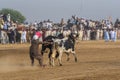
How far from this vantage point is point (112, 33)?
156 feet

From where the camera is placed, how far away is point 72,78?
16.1 meters

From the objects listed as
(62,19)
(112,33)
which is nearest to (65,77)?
(62,19)

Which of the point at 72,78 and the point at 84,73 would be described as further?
the point at 84,73

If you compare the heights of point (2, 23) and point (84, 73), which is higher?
point (2, 23)

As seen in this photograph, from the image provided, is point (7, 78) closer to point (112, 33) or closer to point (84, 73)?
point (84, 73)

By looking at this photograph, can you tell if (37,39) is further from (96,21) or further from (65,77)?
(96,21)

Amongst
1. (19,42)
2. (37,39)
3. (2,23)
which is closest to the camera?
(37,39)

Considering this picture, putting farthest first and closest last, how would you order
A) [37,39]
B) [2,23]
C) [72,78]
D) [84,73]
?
[2,23] → [37,39] → [84,73] → [72,78]

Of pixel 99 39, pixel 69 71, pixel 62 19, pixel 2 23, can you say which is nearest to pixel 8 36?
pixel 2 23

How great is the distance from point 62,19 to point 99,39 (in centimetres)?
764

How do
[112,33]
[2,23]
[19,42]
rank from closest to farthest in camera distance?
1. [2,23]
2. [19,42]
3. [112,33]

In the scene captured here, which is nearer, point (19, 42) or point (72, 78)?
point (72, 78)

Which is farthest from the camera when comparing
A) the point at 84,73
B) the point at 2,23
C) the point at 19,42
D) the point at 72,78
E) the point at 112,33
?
the point at 112,33

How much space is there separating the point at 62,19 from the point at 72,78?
26.5m
